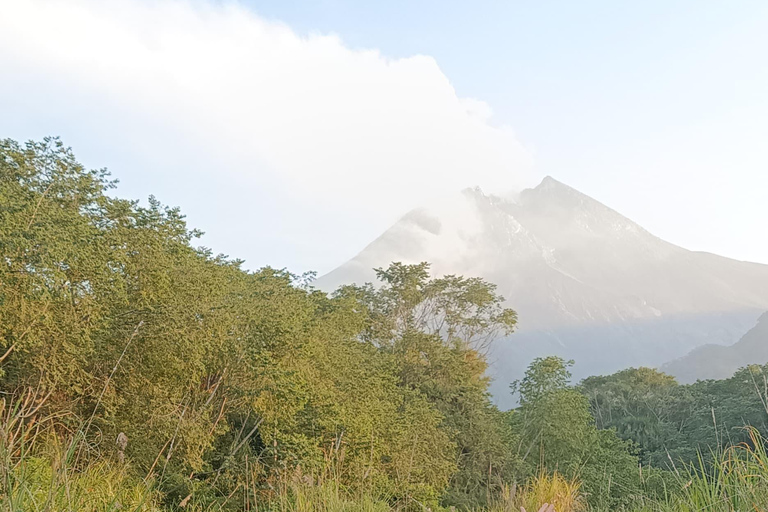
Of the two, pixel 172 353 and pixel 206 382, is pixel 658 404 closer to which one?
pixel 206 382

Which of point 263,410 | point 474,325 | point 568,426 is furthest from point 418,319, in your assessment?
point 263,410

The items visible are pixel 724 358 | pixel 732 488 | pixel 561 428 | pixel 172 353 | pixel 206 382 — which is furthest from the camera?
pixel 724 358

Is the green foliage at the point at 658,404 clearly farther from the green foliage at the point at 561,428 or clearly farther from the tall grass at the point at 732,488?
the tall grass at the point at 732,488

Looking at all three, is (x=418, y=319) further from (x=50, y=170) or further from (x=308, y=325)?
(x=50, y=170)

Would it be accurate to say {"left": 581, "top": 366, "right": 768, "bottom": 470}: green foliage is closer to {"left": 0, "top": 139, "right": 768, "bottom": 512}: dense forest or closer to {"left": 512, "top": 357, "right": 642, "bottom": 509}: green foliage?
{"left": 512, "top": 357, "right": 642, "bottom": 509}: green foliage

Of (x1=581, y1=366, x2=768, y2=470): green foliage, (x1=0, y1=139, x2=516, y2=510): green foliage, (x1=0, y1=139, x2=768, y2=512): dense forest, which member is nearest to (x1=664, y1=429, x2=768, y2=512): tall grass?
(x1=0, y1=139, x2=768, y2=512): dense forest

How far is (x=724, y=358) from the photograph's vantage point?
556 feet

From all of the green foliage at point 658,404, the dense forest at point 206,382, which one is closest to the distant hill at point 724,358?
the green foliage at point 658,404

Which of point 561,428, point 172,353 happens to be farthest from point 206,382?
point 561,428

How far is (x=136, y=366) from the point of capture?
44.9ft

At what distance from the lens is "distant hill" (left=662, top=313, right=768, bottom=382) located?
160125mm

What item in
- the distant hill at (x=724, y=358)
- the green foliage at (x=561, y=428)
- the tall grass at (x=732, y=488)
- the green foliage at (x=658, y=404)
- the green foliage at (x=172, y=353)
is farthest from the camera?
the distant hill at (x=724, y=358)

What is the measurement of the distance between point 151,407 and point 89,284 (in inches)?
118

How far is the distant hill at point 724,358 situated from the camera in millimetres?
160125
